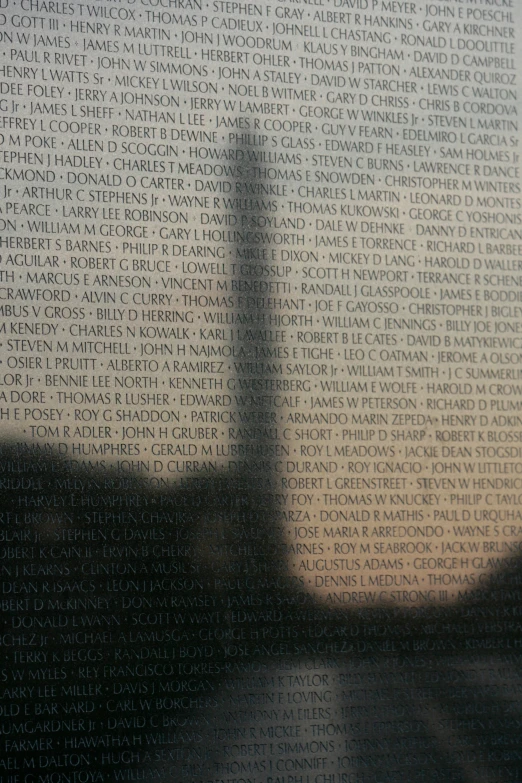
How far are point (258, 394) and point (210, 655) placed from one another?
34.6 inches

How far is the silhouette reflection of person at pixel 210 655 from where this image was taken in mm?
3035

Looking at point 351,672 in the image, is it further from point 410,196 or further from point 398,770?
point 410,196

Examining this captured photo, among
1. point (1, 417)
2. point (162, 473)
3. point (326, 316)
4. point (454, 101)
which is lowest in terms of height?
point (162, 473)

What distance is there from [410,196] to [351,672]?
1.69 meters

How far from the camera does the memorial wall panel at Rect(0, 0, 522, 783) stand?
3088 millimetres

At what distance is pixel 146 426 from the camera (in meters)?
3.16

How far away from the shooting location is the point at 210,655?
10.3 feet

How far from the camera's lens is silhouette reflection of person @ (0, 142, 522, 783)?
3.04 m

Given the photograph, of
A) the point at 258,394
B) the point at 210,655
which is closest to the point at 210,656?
the point at 210,655

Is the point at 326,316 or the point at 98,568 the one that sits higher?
the point at 326,316

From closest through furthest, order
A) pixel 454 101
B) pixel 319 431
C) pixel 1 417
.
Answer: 1. pixel 1 417
2. pixel 319 431
3. pixel 454 101

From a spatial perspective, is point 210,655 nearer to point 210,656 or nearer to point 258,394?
point 210,656

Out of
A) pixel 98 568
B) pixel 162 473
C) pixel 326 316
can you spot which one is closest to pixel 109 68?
pixel 326 316

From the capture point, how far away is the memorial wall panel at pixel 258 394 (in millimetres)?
3088
